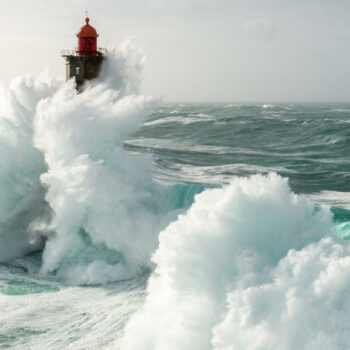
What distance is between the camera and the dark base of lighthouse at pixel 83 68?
17.1 meters

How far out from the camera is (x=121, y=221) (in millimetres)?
10008

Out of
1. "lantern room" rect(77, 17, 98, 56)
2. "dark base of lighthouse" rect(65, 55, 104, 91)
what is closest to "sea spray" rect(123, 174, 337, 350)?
"dark base of lighthouse" rect(65, 55, 104, 91)

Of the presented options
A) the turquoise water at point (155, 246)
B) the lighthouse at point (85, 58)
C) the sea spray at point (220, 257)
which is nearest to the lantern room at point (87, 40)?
the lighthouse at point (85, 58)

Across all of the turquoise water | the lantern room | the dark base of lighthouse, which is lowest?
the turquoise water

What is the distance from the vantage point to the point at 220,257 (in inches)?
217

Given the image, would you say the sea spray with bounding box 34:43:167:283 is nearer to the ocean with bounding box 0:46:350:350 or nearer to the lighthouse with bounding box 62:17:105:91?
the ocean with bounding box 0:46:350:350

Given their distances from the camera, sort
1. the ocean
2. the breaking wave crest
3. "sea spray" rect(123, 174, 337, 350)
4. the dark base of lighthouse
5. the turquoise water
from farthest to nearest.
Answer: the dark base of lighthouse < the breaking wave crest < the turquoise water < "sea spray" rect(123, 174, 337, 350) < the ocean

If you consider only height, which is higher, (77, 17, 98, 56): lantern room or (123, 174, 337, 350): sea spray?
(77, 17, 98, 56): lantern room

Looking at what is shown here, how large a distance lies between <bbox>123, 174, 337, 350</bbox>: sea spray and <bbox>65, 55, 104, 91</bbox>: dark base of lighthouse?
12142mm

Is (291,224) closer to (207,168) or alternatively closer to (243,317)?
(243,317)

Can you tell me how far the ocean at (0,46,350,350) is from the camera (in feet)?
16.5

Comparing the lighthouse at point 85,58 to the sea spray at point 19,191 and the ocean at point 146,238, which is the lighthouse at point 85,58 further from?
the sea spray at point 19,191

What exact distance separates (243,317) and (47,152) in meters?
7.52

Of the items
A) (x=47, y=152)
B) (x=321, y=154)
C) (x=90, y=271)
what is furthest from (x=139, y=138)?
(x=90, y=271)
